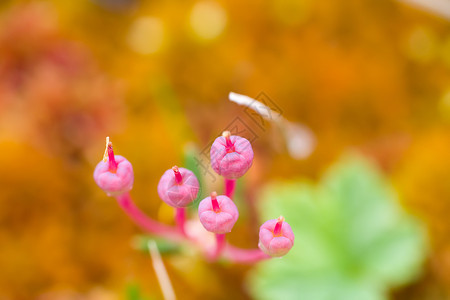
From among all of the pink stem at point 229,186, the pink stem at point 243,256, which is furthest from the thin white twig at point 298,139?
the pink stem at point 229,186

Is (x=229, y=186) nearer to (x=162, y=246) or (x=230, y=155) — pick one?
(x=230, y=155)

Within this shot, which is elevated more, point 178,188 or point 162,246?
point 162,246

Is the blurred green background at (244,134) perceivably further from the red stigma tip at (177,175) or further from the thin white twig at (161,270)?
the red stigma tip at (177,175)

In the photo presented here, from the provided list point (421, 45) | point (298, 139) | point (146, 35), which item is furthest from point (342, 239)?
point (146, 35)

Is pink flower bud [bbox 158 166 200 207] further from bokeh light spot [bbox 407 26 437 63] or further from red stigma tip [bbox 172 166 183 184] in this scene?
bokeh light spot [bbox 407 26 437 63]

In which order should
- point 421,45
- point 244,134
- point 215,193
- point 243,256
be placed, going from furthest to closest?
point 421,45 < point 244,134 < point 243,256 < point 215,193

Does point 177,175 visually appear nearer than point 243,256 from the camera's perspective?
Yes

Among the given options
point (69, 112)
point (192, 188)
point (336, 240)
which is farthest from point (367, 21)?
point (192, 188)
